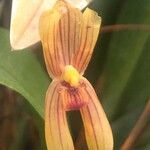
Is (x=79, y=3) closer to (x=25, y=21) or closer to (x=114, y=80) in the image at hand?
(x=25, y=21)

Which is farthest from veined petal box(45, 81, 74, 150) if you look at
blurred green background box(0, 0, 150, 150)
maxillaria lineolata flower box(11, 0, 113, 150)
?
blurred green background box(0, 0, 150, 150)

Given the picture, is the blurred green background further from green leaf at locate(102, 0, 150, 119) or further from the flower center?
the flower center

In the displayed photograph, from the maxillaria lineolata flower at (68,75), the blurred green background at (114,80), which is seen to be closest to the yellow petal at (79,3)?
the maxillaria lineolata flower at (68,75)

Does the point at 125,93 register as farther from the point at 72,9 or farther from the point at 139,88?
the point at 72,9

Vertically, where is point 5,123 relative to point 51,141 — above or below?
below

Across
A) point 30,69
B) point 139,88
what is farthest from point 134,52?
point 30,69

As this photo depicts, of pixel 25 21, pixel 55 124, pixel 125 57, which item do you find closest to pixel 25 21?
pixel 25 21
